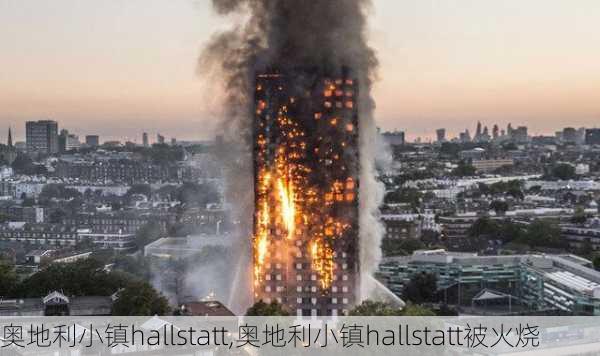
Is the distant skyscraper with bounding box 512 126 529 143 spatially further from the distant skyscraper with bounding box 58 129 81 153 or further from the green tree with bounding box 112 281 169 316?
the green tree with bounding box 112 281 169 316

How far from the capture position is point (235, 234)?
14.0 m

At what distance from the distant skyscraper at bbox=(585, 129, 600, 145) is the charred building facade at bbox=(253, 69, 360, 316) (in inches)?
1998

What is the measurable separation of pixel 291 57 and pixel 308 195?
1.70 metres

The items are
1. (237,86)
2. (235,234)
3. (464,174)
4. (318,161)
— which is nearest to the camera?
(318,161)

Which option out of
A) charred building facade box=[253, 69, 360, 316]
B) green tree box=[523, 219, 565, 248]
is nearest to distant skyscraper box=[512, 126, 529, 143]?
green tree box=[523, 219, 565, 248]

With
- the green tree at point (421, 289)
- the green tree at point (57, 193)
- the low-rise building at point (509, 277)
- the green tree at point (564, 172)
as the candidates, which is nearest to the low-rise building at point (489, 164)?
the green tree at point (564, 172)

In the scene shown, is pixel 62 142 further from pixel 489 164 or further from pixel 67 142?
pixel 489 164

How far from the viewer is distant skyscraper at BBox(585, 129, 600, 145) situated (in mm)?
60594

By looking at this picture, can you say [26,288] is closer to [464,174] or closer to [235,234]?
[235,234]

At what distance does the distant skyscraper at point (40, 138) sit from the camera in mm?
48312

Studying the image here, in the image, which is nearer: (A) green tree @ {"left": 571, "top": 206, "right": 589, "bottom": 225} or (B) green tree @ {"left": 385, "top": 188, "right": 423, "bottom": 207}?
(A) green tree @ {"left": 571, "top": 206, "right": 589, "bottom": 225}

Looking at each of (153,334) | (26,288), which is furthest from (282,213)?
(26,288)

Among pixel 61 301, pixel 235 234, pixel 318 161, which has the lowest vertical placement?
pixel 61 301

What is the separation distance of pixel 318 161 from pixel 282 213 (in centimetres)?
72
